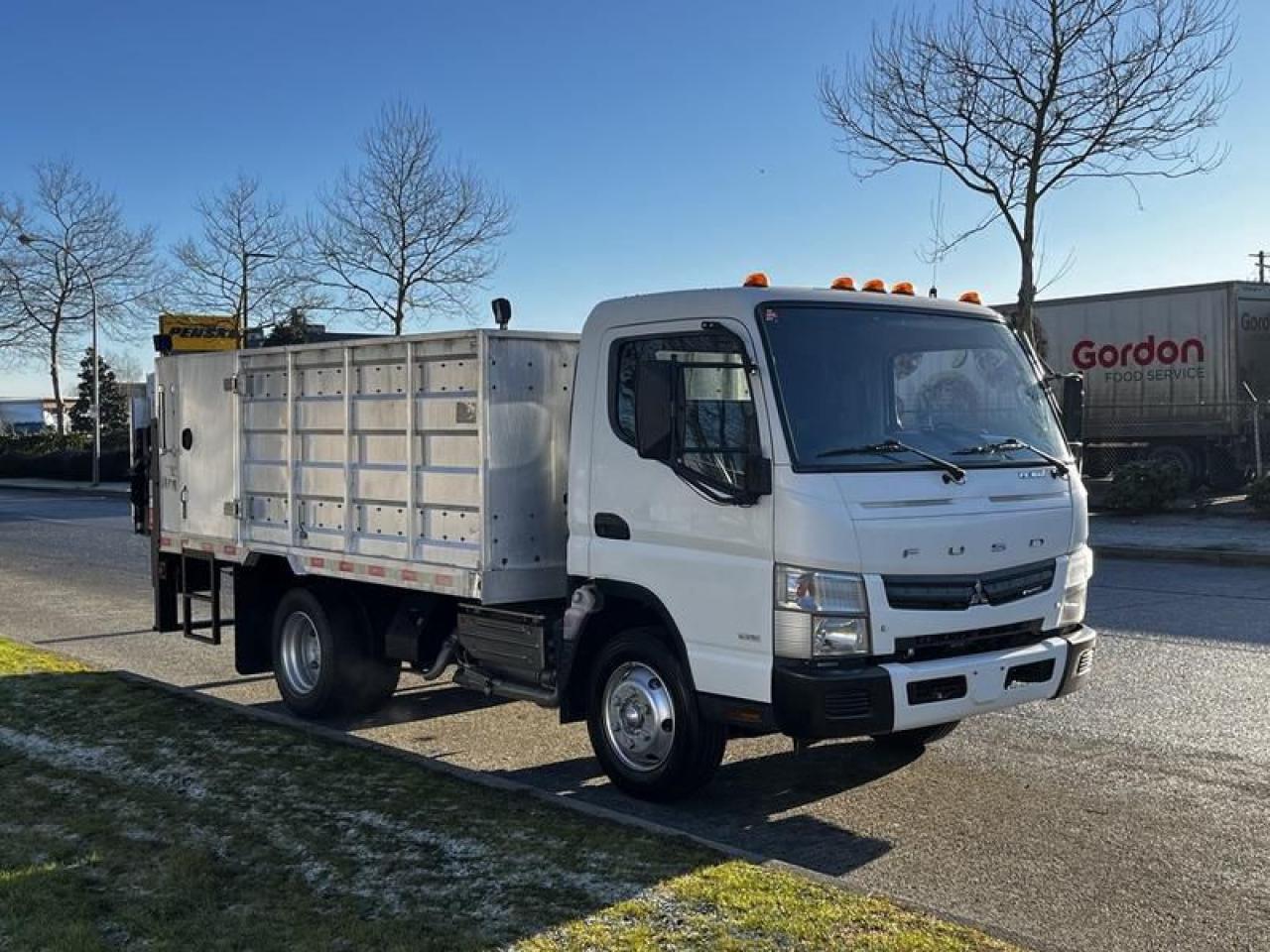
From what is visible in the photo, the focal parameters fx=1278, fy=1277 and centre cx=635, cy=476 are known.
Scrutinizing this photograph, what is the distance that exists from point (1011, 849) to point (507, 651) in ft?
8.84

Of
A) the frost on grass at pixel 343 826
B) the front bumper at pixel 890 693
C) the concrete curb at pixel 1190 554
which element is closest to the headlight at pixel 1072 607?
the front bumper at pixel 890 693

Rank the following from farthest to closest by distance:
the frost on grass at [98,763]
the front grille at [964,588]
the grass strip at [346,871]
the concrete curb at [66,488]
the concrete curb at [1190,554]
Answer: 1. the concrete curb at [66,488]
2. the concrete curb at [1190,554]
3. the frost on grass at [98,763]
4. the front grille at [964,588]
5. the grass strip at [346,871]

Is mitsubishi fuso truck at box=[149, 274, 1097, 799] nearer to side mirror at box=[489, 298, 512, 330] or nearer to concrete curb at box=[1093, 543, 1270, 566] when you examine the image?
side mirror at box=[489, 298, 512, 330]

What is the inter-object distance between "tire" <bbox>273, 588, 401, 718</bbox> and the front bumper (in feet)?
11.0

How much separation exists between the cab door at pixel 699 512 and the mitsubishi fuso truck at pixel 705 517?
1 cm

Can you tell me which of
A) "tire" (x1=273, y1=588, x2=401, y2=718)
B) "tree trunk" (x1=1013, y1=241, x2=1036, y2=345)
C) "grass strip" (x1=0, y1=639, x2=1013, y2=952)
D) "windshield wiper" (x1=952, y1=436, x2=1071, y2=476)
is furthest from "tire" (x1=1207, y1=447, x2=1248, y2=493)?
"grass strip" (x1=0, y1=639, x2=1013, y2=952)

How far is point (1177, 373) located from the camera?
23.7 m

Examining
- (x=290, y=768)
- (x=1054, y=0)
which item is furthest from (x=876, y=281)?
(x=1054, y=0)

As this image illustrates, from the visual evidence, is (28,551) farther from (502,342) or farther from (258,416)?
(502,342)

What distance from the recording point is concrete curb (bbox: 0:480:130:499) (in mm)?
38688

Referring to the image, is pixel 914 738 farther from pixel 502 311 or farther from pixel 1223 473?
pixel 1223 473

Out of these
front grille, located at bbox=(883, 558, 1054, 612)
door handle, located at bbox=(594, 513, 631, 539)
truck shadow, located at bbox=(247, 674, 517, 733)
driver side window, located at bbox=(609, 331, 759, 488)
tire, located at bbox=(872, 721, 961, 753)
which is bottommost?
truck shadow, located at bbox=(247, 674, 517, 733)

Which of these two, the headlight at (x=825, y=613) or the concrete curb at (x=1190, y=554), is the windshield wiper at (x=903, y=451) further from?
the concrete curb at (x=1190, y=554)

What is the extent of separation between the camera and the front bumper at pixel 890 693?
521 centimetres
